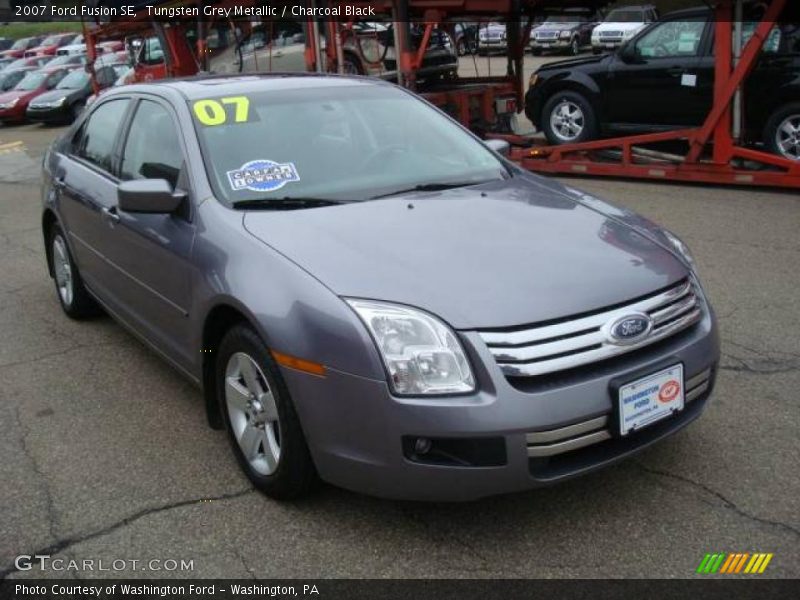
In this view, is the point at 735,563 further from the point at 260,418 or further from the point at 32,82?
the point at 32,82

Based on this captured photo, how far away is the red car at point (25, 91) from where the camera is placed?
2300 centimetres

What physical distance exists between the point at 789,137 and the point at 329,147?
6915 millimetres

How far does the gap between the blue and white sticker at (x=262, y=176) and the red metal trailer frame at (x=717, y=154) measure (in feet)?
→ 21.4

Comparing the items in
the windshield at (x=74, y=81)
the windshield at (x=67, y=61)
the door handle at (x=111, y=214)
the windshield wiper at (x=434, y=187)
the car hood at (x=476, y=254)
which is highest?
the windshield wiper at (x=434, y=187)

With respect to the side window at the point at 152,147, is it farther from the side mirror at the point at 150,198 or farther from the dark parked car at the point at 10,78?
the dark parked car at the point at 10,78

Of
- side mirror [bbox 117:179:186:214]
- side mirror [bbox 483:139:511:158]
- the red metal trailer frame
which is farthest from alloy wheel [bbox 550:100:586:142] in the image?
side mirror [bbox 117:179:186:214]

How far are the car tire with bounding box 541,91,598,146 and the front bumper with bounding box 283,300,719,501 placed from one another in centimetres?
841

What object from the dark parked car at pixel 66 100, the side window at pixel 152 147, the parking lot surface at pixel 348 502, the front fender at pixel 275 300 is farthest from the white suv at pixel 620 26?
the front fender at pixel 275 300

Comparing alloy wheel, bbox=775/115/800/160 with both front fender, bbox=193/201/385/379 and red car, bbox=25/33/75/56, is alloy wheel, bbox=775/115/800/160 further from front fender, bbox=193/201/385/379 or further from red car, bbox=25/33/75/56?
red car, bbox=25/33/75/56

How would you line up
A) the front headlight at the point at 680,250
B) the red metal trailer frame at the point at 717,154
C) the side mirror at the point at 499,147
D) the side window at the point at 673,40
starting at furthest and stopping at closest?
the side window at the point at 673,40 → the red metal trailer frame at the point at 717,154 → the side mirror at the point at 499,147 → the front headlight at the point at 680,250

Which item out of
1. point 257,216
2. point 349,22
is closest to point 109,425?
point 257,216
